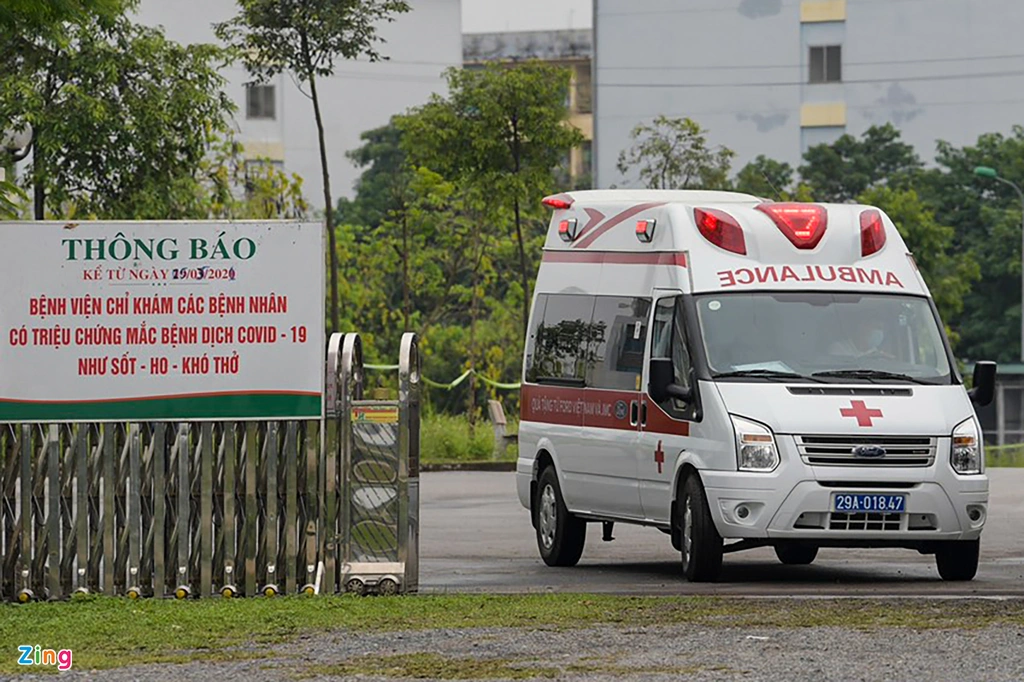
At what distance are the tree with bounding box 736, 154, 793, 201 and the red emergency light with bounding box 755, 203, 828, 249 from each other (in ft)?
134

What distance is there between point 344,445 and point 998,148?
2200 inches

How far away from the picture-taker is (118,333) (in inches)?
510

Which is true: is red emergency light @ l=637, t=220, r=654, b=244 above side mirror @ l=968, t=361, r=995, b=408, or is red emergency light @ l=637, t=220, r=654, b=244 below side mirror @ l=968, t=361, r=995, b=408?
above

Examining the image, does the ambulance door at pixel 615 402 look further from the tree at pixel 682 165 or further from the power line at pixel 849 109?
the power line at pixel 849 109

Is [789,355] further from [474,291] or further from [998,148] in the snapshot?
[998,148]

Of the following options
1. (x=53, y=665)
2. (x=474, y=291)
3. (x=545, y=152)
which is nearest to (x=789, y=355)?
(x=53, y=665)

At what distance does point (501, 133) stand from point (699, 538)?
20058 mm

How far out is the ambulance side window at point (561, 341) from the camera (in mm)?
16562

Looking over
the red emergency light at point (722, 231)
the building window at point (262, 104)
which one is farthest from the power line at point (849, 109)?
the red emergency light at point (722, 231)

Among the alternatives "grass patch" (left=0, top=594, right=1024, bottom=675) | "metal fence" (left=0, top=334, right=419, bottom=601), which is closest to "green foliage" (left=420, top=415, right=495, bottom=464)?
"metal fence" (left=0, top=334, right=419, bottom=601)

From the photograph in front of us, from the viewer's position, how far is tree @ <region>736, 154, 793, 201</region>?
56.6 m

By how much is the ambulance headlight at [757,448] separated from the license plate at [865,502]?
1.50 ft

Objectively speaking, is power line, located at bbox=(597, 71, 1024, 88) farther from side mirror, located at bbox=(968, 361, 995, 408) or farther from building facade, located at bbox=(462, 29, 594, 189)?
side mirror, located at bbox=(968, 361, 995, 408)

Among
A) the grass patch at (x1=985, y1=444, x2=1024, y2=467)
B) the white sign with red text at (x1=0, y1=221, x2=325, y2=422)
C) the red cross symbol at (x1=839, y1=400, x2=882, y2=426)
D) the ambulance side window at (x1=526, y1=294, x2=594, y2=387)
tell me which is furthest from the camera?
the grass patch at (x1=985, y1=444, x2=1024, y2=467)
